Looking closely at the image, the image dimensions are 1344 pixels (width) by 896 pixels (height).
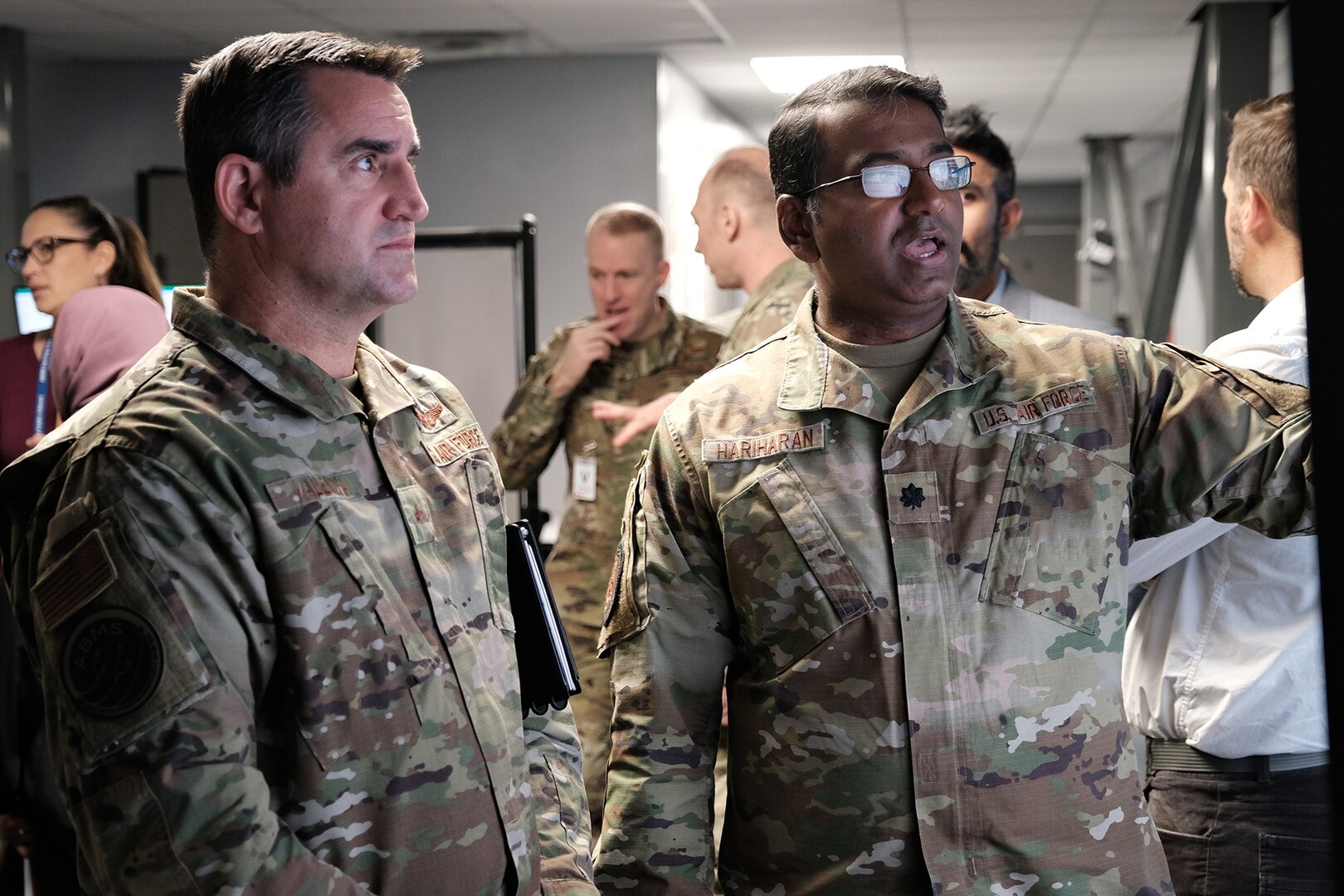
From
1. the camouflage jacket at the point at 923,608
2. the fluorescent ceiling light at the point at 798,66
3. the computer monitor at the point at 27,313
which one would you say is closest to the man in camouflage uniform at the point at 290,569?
the camouflage jacket at the point at 923,608

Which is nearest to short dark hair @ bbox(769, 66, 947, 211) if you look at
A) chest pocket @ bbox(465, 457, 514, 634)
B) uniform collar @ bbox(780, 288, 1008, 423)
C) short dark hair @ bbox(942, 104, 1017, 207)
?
uniform collar @ bbox(780, 288, 1008, 423)

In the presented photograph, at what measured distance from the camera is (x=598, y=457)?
3594 millimetres

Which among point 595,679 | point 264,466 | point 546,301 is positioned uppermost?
point 546,301

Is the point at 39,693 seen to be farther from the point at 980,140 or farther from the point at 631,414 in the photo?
the point at 980,140

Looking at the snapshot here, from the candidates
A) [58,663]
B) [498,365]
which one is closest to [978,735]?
[58,663]

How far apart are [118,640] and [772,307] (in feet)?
6.31

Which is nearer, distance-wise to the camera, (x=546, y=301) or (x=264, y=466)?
(x=264, y=466)

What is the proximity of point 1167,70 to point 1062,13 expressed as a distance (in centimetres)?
233

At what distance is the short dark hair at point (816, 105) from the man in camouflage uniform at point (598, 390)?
1.83 m

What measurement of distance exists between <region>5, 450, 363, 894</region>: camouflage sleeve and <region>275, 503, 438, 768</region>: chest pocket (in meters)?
0.05

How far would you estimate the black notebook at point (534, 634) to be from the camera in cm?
152

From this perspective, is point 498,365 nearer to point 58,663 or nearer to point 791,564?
point 791,564

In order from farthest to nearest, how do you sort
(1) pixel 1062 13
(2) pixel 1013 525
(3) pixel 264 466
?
(1) pixel 1062 13, (2) pixel 1013 525, (3) pixel 264 466

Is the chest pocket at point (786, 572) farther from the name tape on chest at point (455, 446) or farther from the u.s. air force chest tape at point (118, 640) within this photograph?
the u.s. air force chest tape at point (118, 640)
